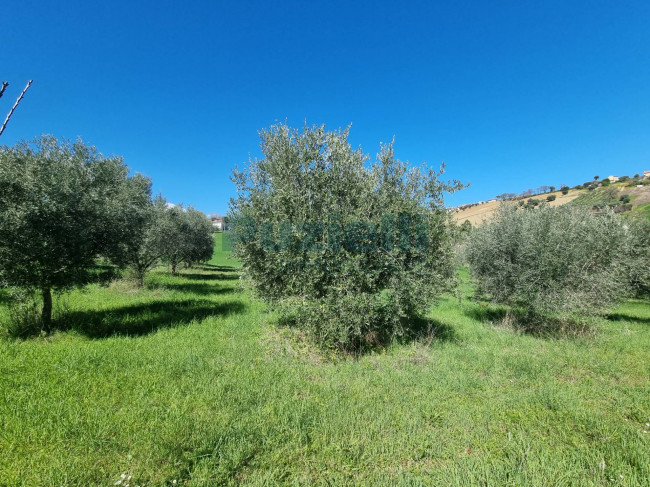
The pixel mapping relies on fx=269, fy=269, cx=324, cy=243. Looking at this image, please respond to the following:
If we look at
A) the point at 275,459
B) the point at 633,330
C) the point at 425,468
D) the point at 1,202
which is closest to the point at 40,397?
the point at 275,459

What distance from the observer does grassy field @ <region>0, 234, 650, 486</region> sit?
128 inches

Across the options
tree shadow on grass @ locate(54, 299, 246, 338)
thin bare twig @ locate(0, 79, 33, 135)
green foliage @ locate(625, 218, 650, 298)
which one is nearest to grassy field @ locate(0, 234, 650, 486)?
tree shadow on grass @ locate(54, 299, 246, 338)

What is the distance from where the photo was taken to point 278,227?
707 centimetres

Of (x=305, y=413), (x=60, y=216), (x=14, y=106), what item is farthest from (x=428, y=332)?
(x=60, y=216)

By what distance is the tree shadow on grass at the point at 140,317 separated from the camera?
8.04 meters

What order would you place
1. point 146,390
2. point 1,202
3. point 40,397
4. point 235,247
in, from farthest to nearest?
point 235,247
point 1,202
point 146,390
point 40,397

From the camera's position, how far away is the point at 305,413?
169 inches

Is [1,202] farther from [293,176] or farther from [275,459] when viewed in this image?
[275,459]

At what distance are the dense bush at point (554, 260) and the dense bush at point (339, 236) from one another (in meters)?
4.53

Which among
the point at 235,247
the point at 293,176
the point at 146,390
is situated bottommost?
the point at 146,390

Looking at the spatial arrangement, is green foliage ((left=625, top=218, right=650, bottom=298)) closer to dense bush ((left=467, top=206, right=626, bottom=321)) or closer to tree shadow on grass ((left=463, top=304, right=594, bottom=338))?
dense bush ((left=467, top=206, right=626, bottom=321))

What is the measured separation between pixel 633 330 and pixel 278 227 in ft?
50.5

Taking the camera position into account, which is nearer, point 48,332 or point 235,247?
point 48,332

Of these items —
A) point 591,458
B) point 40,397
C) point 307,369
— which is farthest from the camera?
point 307,369
